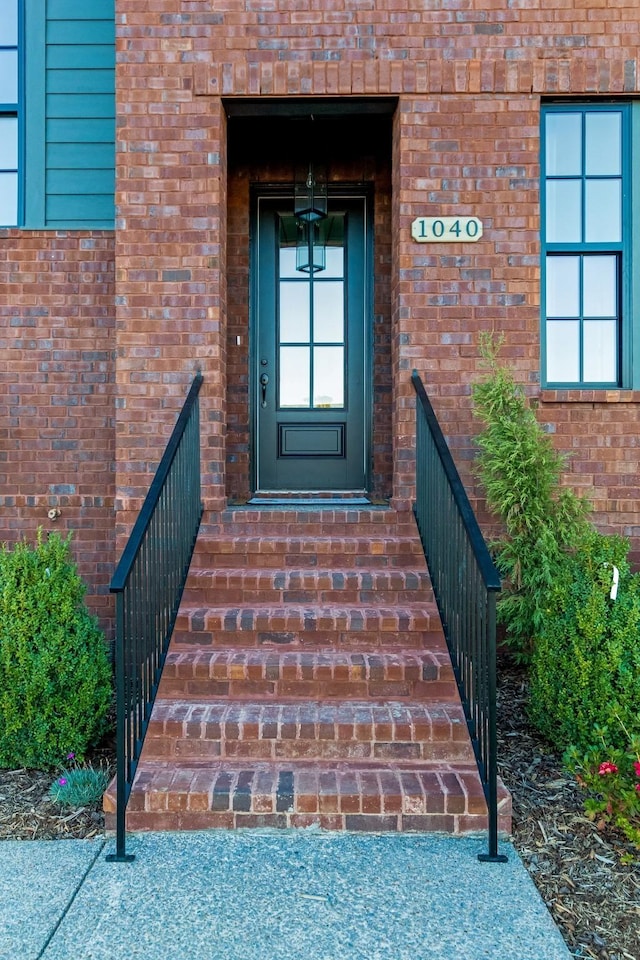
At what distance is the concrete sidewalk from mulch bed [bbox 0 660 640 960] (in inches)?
3.9

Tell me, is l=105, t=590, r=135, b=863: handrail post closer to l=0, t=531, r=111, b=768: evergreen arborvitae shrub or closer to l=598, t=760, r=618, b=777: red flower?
l=0, t=531, r=111, b=768: evergreen arborvitae shrub

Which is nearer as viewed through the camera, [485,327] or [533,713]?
[533,713]

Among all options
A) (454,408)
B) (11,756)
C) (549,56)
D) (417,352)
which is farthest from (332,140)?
(11,756)

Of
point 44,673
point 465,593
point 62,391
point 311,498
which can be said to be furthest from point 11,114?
point 465,593

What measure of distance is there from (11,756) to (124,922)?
126cm

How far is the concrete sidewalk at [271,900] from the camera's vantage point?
73.8 inches

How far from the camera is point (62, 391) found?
4355 mm

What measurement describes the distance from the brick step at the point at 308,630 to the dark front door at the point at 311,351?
177 cm

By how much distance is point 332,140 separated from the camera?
4.67 meters

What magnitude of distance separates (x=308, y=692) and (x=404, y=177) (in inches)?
120

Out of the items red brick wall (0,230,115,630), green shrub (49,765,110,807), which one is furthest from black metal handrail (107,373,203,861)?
red brick wall (0,230,115,630)

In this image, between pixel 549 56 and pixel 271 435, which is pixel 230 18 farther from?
pixel 271 435

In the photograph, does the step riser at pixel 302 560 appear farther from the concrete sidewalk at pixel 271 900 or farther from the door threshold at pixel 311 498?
the concrete sidewalk at pixel 271 900

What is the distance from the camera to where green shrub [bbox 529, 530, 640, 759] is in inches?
104
